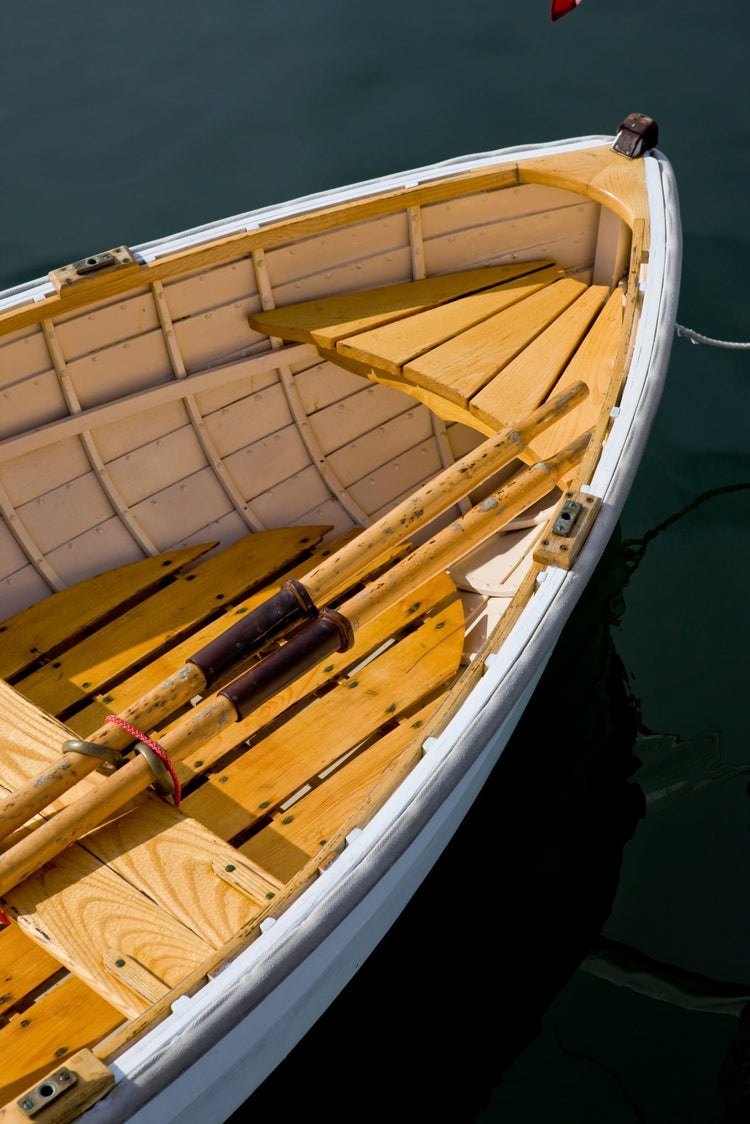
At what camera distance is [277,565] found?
5875mm

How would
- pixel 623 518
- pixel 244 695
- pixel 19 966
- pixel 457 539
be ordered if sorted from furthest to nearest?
pixel 623 518
pixel 457 539
pixel 19 966
pixel 244 695

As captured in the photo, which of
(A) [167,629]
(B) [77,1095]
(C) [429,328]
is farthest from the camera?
(C) [429,328]

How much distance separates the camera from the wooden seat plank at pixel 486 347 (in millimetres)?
5762

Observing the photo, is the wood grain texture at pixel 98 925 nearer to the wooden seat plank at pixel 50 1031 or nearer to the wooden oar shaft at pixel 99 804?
the wooden oar shaft at pixel 99 804

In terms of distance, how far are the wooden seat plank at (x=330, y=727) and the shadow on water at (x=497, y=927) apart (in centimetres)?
69

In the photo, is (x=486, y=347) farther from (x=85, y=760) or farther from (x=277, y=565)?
(x=85, y=760)

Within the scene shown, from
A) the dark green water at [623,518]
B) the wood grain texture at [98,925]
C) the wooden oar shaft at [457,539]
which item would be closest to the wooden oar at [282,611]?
the wooden oar shaft at [457,539]

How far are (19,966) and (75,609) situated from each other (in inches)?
70.1

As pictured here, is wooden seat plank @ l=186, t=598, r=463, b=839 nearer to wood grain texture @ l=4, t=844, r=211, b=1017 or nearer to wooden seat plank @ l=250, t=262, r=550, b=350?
wood grain texture @ l=4, t=844, r=211, b=1017

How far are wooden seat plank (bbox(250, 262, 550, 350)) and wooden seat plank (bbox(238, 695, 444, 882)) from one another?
1.99 metres

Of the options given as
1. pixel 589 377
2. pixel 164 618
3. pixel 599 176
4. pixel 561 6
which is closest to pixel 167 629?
pixel 164 618

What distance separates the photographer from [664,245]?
5.72 m

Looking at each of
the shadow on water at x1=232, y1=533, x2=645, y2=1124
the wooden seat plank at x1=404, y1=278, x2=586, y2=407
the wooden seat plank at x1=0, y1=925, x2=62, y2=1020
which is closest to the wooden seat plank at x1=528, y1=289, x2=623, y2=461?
the wooden seat plank at x1=404, y1=278, x2=586, y2=407

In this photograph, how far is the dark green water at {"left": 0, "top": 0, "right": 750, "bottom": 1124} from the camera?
15.8ft
